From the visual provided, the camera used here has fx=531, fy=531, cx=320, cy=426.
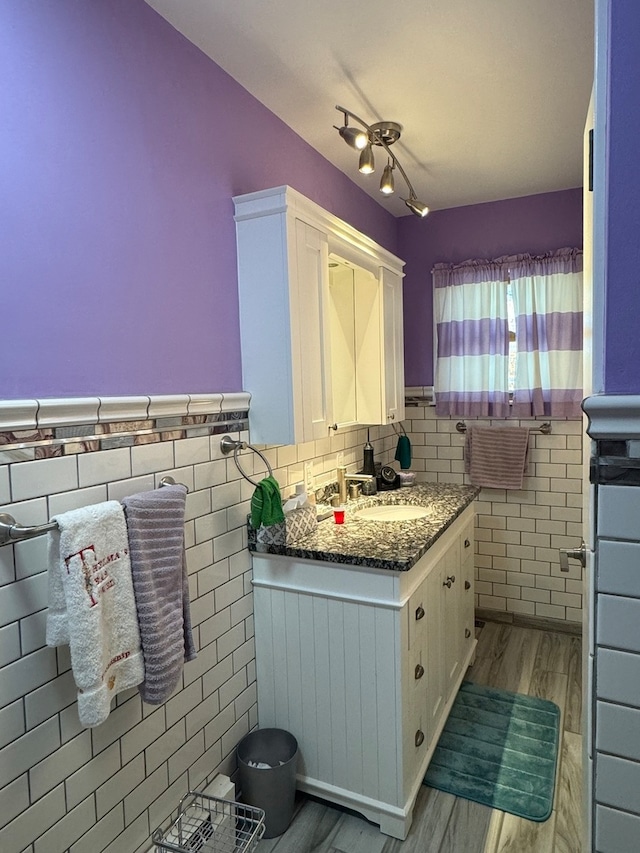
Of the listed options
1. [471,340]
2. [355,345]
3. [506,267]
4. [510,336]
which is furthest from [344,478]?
[506,267]

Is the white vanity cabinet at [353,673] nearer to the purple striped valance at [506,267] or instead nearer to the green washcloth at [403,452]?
the green washcloth at [403,452]

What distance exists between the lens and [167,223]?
1.59 m

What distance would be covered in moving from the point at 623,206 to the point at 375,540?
1384mm

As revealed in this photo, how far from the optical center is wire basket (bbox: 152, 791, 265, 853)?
1.54 metres

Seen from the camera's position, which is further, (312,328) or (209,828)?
(312,328)

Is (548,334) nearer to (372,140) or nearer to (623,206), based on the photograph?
(372,140)

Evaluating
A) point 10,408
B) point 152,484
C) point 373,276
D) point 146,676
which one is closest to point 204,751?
point 146,676

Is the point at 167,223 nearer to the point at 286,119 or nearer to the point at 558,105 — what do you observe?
the point at 286,119

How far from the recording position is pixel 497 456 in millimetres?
3195

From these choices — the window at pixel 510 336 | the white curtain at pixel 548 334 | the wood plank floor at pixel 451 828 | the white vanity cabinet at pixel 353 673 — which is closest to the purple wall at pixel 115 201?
the white vanity cabinet at pixel 353 673

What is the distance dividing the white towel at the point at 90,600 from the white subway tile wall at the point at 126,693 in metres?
0.07

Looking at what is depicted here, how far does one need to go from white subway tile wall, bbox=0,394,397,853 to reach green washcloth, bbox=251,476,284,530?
95mm

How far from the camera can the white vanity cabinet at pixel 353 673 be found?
1.78 meters

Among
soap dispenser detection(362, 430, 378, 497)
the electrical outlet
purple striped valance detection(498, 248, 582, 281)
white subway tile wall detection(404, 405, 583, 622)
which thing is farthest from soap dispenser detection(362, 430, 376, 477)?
purple striped valance detection(498, 248, 582, 281)
